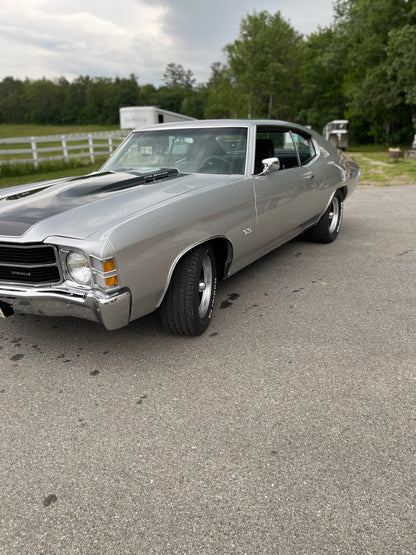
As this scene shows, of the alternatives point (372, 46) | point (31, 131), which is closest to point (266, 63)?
point (372, 46)

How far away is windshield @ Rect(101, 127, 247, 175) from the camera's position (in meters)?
3.67

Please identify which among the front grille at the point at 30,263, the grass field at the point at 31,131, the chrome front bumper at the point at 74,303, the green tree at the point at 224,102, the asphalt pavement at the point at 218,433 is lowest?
the asphalt pavement at the point at 218,433

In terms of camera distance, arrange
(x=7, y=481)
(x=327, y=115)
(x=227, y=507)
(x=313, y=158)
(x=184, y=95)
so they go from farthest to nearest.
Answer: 1. (x=184, y=95)
2. (x=327, y=115)
3. (x=313, y=158)
4. (x=7, y=481)
5. (x=227, y=507)

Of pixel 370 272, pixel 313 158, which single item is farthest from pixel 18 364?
pixel 313 158

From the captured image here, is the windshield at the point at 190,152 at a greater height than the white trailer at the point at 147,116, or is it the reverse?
the white trailer at the point at 147,116

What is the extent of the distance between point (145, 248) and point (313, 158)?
3.13 m

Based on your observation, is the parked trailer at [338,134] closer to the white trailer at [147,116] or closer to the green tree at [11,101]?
the white trailer at [147,116]

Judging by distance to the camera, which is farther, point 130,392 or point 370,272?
point 370,272

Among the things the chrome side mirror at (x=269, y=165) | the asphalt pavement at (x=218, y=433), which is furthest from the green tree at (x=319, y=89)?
the asphalt pavement at (x=218, y=433)

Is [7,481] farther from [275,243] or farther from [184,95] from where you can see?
[184,95]

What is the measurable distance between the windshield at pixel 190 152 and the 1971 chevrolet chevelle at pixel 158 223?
0.01 m

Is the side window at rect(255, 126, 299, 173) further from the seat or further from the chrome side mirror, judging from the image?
the chrome side mirror

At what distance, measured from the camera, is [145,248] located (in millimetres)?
2461

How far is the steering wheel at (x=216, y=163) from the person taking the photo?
3.64 m
